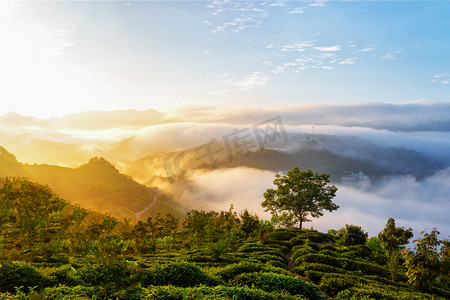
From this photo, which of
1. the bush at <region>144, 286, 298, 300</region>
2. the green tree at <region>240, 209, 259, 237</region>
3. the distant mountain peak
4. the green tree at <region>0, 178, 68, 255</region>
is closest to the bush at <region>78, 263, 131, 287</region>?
the bush at <region>144, 286, 298, 300</region>

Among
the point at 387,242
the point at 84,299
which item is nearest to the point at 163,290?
the point at 84,299

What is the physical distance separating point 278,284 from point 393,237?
16.3 meters

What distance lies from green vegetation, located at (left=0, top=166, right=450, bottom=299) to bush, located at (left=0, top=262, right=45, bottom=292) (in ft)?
0.12

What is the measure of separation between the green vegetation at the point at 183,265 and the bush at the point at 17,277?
35mm

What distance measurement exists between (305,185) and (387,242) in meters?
29.9

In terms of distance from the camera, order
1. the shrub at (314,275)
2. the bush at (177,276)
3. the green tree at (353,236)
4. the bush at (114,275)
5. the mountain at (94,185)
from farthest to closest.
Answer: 1. the mountain at (94,185)
2. the green tree at (353,236)
3. the shrub at (314,275)
4. the bush at (177,276)
5. the bush at (114,275)

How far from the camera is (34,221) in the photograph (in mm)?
21625

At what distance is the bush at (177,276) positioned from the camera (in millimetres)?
12555

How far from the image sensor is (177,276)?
41.9 ft

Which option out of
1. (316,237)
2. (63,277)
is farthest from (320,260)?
(63,277)

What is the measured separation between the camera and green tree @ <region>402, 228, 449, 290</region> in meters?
19.7

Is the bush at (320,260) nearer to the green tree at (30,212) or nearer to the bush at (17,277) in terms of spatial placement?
the bush at (17,277)

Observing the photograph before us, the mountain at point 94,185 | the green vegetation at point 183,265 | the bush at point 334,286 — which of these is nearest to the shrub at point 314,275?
the green vegetation at point 183,265

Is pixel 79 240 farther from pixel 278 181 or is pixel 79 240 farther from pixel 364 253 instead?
pixel 278 181
